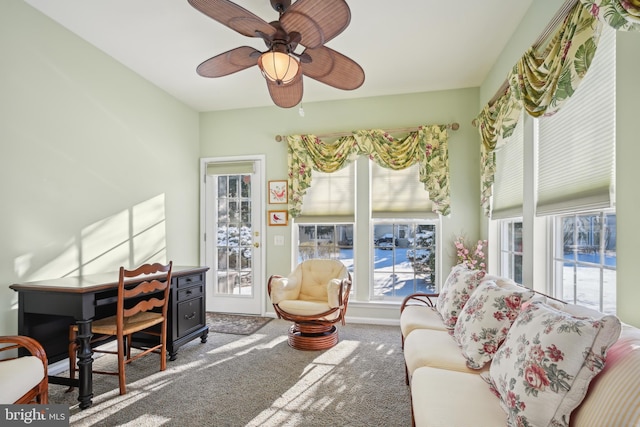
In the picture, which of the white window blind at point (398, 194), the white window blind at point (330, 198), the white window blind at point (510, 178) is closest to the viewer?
the white window blind at point (510, 178)

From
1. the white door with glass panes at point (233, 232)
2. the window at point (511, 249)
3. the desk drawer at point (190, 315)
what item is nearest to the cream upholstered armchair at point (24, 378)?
the desk drawer at point (190, 315)

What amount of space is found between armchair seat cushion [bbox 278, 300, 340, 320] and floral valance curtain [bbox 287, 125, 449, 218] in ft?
4.50

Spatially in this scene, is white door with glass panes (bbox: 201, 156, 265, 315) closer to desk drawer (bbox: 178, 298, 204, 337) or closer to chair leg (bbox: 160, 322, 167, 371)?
desk drawer (bbox: 178, 298, 204, 337)

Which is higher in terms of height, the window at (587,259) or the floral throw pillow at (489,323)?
the window at (587,259)

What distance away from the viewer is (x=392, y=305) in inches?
160

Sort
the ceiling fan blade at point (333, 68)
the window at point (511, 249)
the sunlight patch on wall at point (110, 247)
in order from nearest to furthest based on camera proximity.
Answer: the ceiling fan blade at point (333, 68) → the sunlight patch on wall at point (110, 247) → the window at point (511, 249)

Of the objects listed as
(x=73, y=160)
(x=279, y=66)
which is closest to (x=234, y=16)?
(x=279, y=66)

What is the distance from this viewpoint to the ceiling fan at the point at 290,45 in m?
1.73

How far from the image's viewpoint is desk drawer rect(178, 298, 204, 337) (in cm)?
310

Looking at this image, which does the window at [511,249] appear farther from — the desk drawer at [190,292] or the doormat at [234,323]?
the desk drawer at [190,292]

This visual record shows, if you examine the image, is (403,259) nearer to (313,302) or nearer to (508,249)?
(508,249)

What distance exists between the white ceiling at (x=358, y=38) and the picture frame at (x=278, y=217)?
1541 millimetres

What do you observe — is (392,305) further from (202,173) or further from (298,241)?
(202,173)

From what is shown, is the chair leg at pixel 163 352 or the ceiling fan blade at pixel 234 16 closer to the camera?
the ceiling fan blade at pixel 234 16
